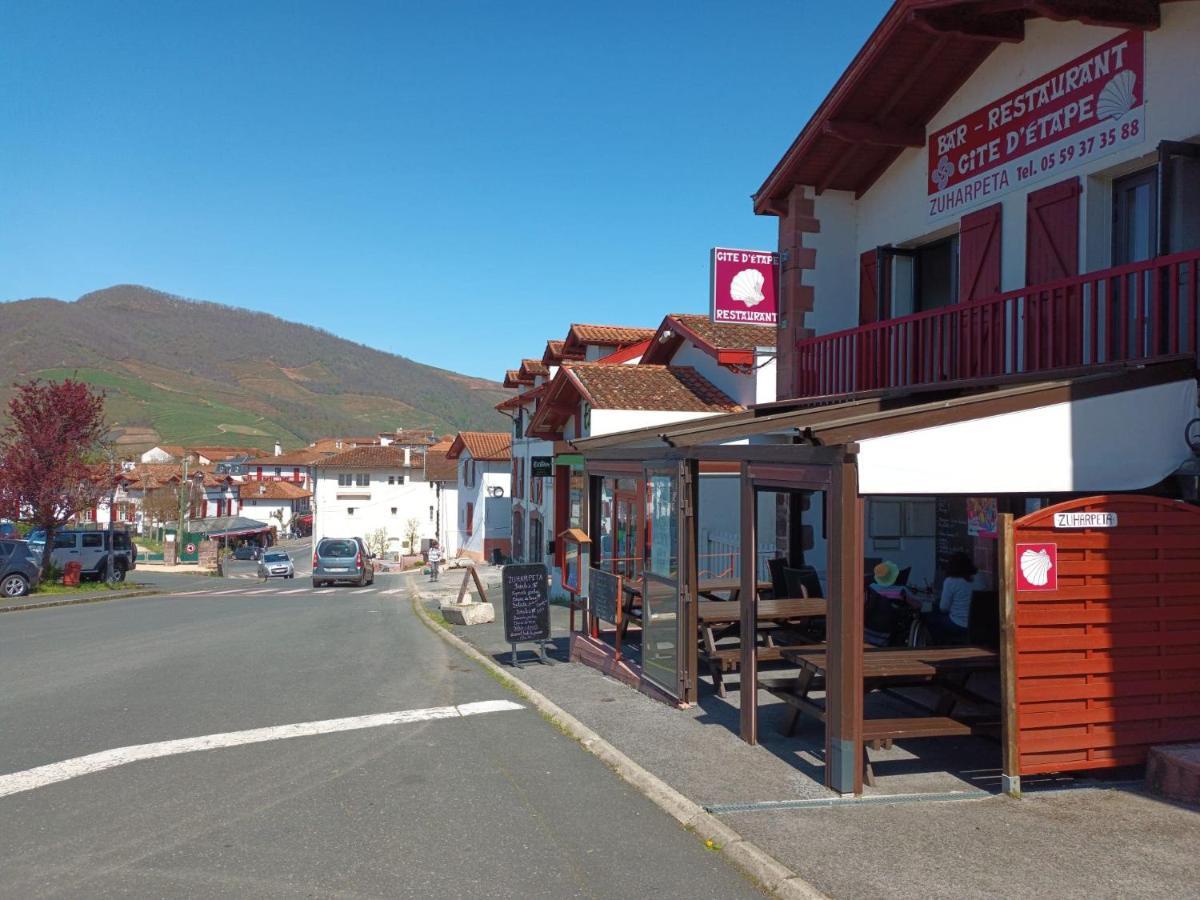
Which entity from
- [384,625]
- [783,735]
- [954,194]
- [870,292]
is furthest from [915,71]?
[384,625]

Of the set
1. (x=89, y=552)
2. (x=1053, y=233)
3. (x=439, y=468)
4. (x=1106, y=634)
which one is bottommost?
(x=89, y=552)

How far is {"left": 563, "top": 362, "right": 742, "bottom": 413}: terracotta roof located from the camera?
848 inches

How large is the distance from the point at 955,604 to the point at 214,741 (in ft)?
21.7

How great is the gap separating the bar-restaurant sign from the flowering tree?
20.6 metres

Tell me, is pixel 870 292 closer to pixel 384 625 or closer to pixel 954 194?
pixel 954 194

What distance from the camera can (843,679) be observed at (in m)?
6.32

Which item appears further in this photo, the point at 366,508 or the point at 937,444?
the point at 366,508

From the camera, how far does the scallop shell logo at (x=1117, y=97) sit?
860 cm

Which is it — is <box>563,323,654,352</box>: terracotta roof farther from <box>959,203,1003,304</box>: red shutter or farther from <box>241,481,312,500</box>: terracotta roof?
<box>241,481,312,500</box>: terracotta roof

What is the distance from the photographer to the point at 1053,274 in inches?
370

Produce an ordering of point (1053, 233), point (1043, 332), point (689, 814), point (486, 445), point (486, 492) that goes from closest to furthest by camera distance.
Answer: point (689, 814)
point (1043, 332)
point (1053, 233)
point (486, 492)
point (486, 445)

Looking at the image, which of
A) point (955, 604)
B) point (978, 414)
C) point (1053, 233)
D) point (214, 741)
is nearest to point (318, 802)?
point (214, 741)

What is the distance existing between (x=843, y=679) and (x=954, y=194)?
21.7ft

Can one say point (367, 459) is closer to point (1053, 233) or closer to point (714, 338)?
point (714, 338)
